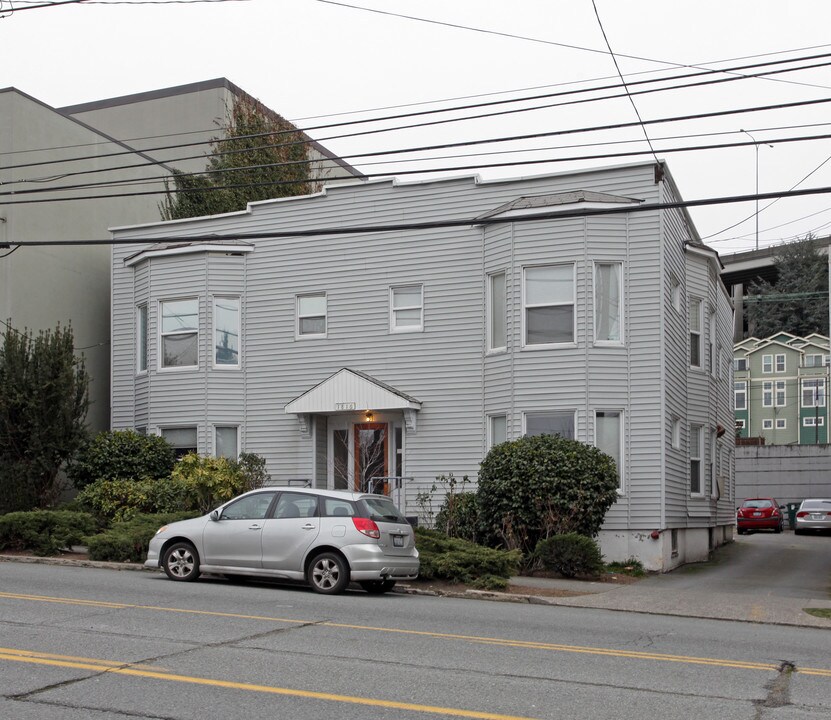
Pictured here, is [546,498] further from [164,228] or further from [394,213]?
[164,228]

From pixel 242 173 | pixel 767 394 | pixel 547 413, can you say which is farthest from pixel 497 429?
pixel 767 394

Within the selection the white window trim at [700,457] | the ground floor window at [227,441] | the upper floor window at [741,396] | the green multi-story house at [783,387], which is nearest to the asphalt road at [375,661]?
the white window trim at [700,457]

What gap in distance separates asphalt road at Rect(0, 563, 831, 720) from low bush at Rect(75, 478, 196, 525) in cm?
759

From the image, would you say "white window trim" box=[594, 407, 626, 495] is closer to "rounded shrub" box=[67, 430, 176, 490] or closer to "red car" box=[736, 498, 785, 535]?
"rounded shrub" box=[67, 430, 176, 490]

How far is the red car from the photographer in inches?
1555

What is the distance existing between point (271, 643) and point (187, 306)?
620 inches

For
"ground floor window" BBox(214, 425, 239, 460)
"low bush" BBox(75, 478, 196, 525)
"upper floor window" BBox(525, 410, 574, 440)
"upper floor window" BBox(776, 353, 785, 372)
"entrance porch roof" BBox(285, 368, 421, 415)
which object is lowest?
"low bush" BBox(75, 478, 196, 525)

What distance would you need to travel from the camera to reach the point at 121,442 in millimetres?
23859

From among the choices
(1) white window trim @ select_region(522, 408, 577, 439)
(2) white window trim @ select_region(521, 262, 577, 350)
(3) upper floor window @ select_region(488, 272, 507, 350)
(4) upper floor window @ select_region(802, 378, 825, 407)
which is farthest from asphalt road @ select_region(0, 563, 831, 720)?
(4) upper floor window @ select_region(802, 378, 825, 407)

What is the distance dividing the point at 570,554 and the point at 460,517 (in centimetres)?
292

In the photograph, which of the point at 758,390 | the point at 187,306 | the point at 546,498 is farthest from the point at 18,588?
the point at 758,390

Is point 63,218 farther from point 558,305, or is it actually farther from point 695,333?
point 695,333

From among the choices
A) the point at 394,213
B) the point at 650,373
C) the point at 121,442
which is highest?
the point at 394,213

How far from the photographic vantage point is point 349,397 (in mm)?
22906
